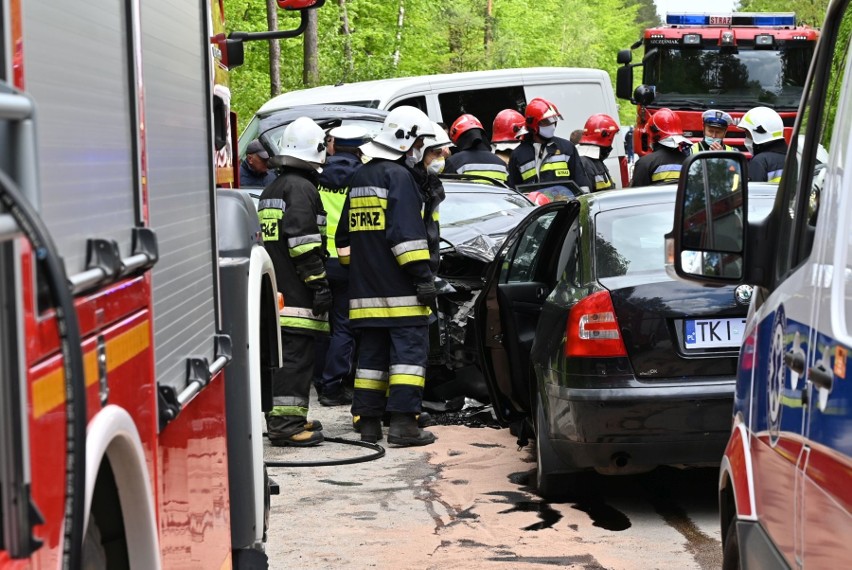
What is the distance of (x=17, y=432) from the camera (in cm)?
149

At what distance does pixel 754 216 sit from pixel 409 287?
2.38 meters

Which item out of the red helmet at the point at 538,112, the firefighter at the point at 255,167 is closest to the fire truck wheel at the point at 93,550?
the firefighter at the point at 255,167

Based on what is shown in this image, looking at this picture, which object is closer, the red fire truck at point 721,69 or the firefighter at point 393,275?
the firefighter at point 393,275

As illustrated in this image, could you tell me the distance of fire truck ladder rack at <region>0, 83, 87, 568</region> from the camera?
1.47 meters

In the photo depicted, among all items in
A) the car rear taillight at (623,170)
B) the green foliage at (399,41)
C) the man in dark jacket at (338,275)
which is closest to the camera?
the man in dark jacket at (338,275)

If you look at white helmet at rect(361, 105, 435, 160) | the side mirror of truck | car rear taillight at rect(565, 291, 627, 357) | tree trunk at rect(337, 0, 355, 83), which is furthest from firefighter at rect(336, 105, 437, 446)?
tree trunk at rect(337, 0, 355, 83)

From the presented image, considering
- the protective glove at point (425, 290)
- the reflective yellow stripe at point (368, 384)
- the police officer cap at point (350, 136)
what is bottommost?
the reflective yellow stripe at point (368, 384)

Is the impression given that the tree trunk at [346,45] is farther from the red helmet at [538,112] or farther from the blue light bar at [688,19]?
the red helmet at [538,112]

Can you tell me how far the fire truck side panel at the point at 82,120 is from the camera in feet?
6.34

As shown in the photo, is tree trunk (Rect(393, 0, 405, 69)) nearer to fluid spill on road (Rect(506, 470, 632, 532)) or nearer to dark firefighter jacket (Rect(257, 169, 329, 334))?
dark firefighter jacket (Rect(257, 169, 329, 334))

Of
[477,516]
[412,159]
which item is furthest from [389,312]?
[477,516]

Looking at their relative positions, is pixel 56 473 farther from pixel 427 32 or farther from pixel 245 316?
pixel 427 32

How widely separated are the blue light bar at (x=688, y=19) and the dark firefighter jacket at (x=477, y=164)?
415 inches

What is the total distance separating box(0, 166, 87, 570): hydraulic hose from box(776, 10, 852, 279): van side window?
1.74m
